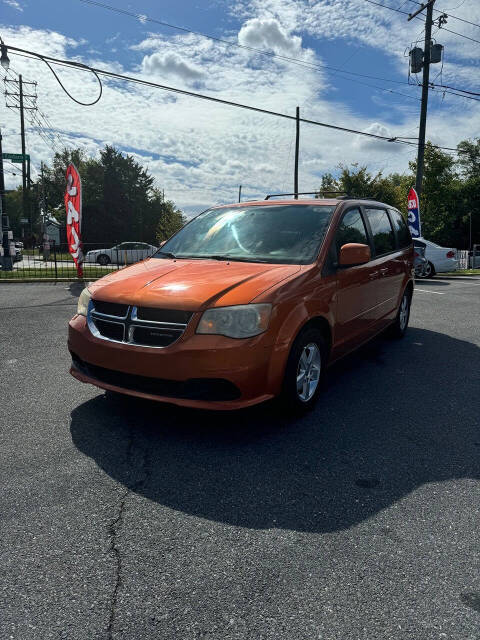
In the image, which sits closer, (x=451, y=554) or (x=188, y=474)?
(x=451, y=554)

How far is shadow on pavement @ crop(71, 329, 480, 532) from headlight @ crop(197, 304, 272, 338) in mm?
735

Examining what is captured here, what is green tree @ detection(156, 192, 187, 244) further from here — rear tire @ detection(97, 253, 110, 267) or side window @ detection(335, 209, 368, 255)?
side window @ detection(335, 209, 368, 255)

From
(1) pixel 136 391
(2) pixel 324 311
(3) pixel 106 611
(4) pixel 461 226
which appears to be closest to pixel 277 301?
(2) pixel 324 311

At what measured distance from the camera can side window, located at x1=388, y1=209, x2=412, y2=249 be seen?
6.12m

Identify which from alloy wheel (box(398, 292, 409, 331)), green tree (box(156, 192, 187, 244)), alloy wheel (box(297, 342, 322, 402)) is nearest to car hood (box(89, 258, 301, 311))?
alloy wheel (box(297, 342, 322, 402))

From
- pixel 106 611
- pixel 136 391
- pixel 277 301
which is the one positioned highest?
pixel 277 301

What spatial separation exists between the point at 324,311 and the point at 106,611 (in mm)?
2629

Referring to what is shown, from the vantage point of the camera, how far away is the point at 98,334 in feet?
11.5

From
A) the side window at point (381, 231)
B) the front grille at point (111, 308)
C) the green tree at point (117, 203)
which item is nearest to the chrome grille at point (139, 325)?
the front grille at point (111, 308)

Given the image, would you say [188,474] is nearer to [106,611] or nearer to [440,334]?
[106,611]

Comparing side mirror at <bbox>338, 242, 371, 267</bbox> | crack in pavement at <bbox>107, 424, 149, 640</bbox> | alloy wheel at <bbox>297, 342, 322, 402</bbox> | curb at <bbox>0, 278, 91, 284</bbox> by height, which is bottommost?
crack in pavement at <bbox>107, 424, 149, 640</bbox>

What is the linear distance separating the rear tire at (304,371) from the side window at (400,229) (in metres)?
2.84

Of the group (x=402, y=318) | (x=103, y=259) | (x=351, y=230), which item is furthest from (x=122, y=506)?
(x=103, y=259)

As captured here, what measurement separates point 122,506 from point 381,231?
4234 millimetres
